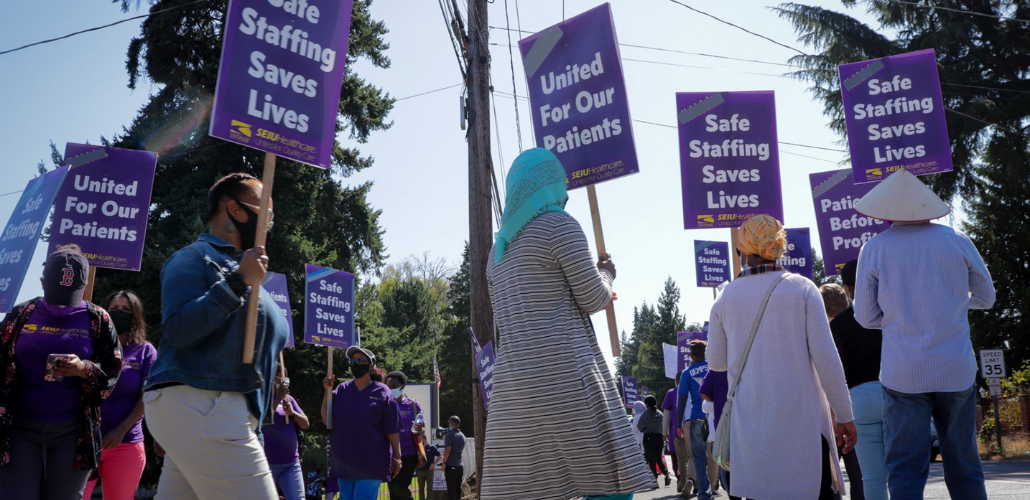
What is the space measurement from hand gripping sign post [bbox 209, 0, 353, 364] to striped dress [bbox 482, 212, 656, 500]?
135cm

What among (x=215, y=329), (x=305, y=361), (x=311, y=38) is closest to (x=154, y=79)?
(x=305, y=361)

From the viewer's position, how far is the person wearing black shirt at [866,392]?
577cm

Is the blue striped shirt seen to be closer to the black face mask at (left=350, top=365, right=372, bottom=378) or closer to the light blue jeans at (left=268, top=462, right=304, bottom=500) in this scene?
the black face mask at (left=350, top=365, right=372, bottom=378)

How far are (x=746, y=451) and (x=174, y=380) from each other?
2598 mm

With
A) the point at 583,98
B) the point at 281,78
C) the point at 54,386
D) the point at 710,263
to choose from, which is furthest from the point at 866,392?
the point at 710,263

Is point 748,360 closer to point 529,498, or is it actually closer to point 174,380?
point 529,498

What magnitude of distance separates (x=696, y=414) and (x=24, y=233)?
799 centimetres

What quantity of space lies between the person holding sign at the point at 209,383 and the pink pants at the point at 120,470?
272 centimetres

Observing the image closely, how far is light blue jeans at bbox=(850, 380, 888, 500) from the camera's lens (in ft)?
18.8

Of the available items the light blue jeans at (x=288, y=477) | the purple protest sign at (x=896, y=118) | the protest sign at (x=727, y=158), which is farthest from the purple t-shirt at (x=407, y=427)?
the purple protest sign at (x=896, y=118)

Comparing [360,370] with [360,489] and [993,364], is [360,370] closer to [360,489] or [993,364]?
[360,489]

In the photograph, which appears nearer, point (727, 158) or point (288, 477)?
point (288, 477)

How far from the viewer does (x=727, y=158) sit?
873cm

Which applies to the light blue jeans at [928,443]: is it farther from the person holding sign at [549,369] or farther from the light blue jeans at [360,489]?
the light blue jeans at [360,489]
